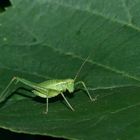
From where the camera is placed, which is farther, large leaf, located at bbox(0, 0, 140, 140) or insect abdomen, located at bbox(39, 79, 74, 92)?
insect abdomen, located at bbox(39, 79, 74, 92)

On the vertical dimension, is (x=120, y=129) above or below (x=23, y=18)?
below

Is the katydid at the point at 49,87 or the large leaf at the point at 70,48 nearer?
the large leaf at the point at 70,48

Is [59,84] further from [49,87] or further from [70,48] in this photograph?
[70,48]

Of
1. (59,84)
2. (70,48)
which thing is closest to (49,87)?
(59,84)

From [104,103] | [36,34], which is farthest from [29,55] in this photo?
[104,103]

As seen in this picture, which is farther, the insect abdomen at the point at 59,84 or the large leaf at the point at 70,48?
the insect abdomen at the point at 59,84

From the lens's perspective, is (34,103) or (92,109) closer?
(92,109)

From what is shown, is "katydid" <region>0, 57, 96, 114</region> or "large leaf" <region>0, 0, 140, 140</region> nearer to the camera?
"large leaf" <region>0, 0, 140, 140</region>

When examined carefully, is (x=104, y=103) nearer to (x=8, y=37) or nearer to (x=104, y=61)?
(x=104, y=61)
